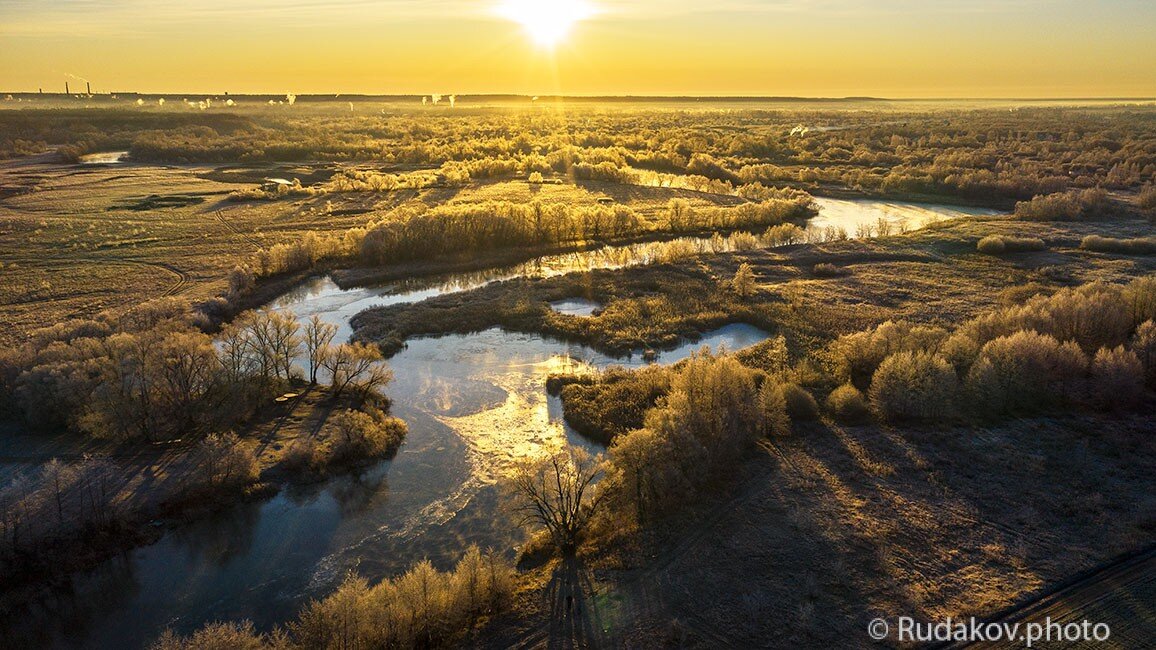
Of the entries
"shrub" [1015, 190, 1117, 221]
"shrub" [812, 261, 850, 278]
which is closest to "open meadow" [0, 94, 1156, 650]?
"shrub" [812, 261, 850, 278]

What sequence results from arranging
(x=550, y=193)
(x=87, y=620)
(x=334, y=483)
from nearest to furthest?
(x=87, y=620) → (x=334, y=483) → (x=550, y=193)

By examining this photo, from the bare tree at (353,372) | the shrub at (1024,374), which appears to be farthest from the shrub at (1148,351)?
the bare tree at (353,372)

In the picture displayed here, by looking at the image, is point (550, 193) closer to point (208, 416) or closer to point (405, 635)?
point (208, 416)

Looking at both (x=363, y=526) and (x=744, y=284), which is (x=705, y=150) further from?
(x=363, y=526)

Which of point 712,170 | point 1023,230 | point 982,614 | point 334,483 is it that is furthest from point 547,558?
point 712,170

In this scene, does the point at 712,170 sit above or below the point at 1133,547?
above

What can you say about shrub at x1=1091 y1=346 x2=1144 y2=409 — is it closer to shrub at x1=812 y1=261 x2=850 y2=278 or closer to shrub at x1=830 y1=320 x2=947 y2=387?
shrub at x1=830 y1=320 x2=947 y2=387
